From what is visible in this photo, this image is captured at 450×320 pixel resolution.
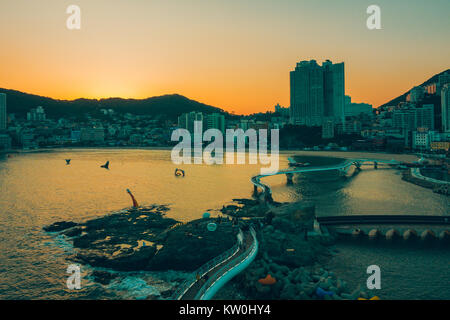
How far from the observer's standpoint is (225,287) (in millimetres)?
10047

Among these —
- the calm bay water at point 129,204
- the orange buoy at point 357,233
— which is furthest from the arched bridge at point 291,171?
the orange buoy at point 357,233

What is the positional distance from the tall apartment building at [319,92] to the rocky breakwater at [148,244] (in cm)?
11776

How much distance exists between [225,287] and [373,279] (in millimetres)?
5705

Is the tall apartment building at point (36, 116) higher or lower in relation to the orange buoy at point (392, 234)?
higher

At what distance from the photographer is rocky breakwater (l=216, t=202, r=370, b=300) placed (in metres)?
9.61

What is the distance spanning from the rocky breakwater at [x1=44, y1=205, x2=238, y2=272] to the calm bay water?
744 millimetres

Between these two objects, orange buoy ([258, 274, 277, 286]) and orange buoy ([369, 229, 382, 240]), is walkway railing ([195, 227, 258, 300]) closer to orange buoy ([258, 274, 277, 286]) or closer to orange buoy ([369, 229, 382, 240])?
orange buoy ([258, 274, 277, 286])

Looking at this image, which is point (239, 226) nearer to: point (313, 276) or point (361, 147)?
point (313, 276)

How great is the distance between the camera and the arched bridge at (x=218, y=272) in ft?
27.7

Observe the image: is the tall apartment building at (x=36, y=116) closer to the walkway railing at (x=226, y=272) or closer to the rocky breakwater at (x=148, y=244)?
the rocky breakwater at (x=148, y=244)

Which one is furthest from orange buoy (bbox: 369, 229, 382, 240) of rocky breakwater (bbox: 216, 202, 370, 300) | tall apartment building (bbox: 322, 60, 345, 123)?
tall apartment building (bbox: 322, 60, 345, 123)

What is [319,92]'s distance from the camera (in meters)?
126

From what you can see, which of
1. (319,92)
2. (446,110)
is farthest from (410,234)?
(319,92)

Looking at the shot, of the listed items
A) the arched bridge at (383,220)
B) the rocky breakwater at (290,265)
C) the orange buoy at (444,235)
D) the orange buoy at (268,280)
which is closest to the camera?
the rocky breakwater at (290,265)
